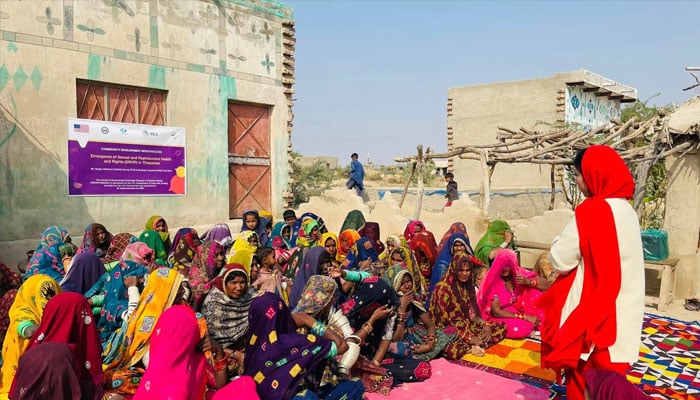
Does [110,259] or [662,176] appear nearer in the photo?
[110,259]

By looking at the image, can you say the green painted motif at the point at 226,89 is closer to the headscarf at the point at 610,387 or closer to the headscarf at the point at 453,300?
the headscarf at the point at 453,300

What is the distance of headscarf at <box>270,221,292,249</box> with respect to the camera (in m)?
7.14

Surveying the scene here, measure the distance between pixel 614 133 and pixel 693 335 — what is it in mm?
4604

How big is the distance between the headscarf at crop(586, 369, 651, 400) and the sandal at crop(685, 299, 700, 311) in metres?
5.55

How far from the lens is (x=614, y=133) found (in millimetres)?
9297

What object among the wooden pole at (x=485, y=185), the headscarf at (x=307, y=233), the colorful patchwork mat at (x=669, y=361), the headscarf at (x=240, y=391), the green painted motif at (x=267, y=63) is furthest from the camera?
the green painted motif at (x=267, y=63)

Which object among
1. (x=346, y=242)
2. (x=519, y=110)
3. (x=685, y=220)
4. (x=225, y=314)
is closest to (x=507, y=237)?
(x=346, y=242)

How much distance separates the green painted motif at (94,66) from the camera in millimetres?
7879

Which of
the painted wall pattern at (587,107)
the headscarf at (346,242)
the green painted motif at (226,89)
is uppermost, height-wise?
the painted wall pattern at (587,107)

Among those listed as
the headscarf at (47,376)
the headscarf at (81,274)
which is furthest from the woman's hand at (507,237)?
the headscarf at (47,376)

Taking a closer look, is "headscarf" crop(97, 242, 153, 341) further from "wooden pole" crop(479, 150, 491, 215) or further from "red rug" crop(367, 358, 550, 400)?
"wooden pole" crop(479, 150, 491, 215)

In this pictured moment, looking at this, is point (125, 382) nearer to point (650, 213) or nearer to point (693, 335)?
point (693, 335)

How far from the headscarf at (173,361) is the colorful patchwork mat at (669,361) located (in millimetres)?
3508

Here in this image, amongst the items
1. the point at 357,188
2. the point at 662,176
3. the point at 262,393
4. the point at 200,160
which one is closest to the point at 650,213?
the point at 662,176
